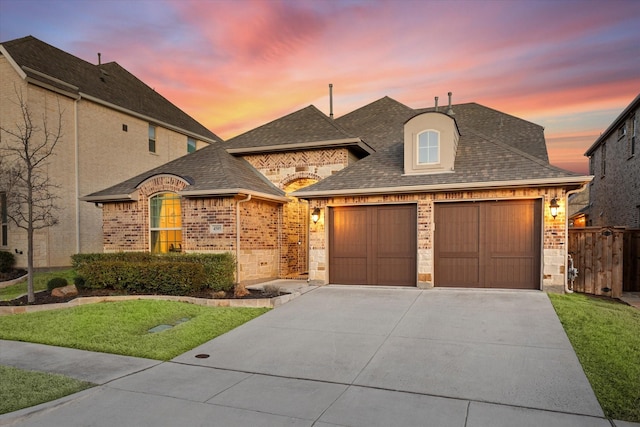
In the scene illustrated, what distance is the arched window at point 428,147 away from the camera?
1167 centimetres

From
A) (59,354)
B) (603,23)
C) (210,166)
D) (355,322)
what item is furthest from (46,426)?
(603,23)

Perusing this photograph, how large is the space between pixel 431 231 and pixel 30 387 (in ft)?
30.2

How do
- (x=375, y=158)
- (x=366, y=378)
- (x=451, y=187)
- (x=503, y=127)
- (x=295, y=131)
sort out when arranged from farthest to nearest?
1. (x=503, y=127)
2. (x=295, y=131)
3. (x=375, y=158)
4. (x=451, y=187)
5. (x=366, y=378)

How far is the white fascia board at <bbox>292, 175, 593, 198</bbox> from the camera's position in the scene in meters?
9.79

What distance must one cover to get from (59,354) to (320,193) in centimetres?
754

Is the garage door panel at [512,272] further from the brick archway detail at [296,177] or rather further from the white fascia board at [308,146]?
the brick archway detail at [296,177]

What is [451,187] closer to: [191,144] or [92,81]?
[92,81]

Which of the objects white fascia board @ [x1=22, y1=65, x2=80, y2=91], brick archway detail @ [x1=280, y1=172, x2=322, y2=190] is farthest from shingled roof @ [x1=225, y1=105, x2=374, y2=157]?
white fascia board @ [x1=22, y1=65, x2=80, y2=91]

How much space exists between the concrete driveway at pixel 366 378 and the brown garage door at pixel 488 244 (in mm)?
2094

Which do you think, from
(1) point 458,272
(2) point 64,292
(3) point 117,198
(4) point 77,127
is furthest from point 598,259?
(4) point 77,127

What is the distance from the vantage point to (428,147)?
38.6 feet

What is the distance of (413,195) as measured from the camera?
11.4m

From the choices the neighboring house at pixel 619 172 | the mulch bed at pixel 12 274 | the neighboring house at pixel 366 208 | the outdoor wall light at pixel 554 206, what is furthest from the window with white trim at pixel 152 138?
the neighboring house at pixel 619 172

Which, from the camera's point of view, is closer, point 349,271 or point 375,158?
→ point 349,271
